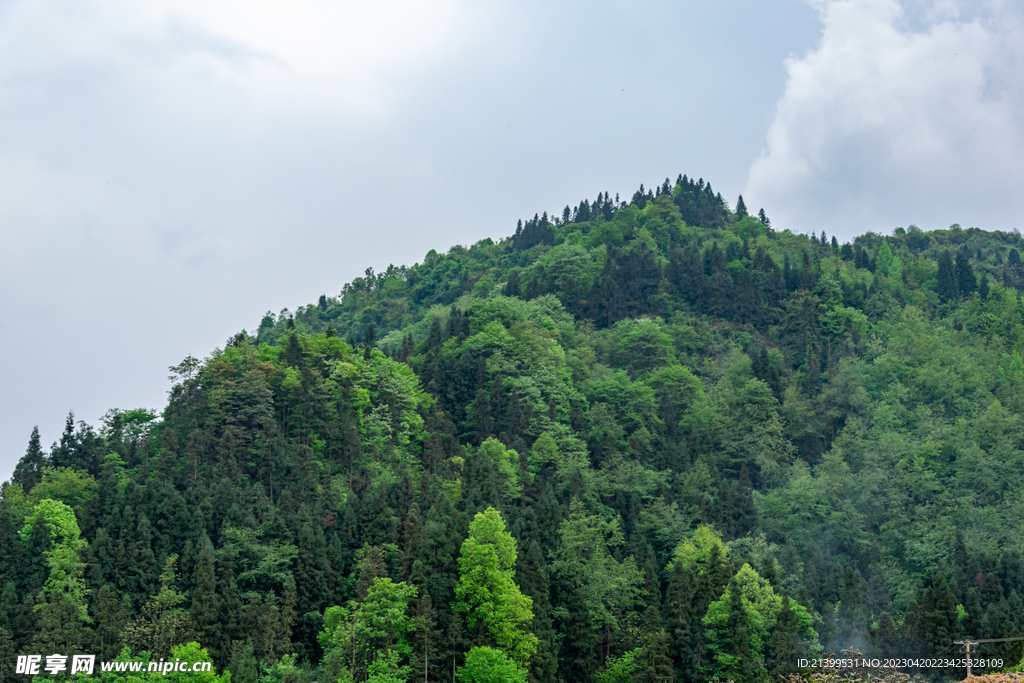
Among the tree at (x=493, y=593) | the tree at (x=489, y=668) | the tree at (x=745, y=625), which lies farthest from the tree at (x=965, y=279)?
the tree at (x=489, y=668)

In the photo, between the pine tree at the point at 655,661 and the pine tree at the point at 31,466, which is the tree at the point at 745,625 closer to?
the pine tree at the point at 655,661

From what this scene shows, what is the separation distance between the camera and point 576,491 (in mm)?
86438

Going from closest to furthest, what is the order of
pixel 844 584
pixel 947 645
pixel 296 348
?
pixel 947 645
pixel 844 584
pixel 296 348

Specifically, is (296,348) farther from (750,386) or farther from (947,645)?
(947,645)

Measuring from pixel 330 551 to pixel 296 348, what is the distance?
2367cm

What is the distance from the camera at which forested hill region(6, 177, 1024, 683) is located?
224ft

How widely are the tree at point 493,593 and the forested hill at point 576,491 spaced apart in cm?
18

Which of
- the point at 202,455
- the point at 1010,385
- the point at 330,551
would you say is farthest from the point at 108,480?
the point at 1010,385

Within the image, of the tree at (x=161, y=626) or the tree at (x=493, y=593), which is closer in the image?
the tree at (x=161, y=626)

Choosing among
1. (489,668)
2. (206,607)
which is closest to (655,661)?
(489,668)

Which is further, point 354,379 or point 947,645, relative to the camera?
point 354,379

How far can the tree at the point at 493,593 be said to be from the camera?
67.7 metres

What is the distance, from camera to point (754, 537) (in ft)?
286

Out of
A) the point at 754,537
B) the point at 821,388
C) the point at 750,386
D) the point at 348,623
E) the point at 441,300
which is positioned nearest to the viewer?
the point at 348,623
